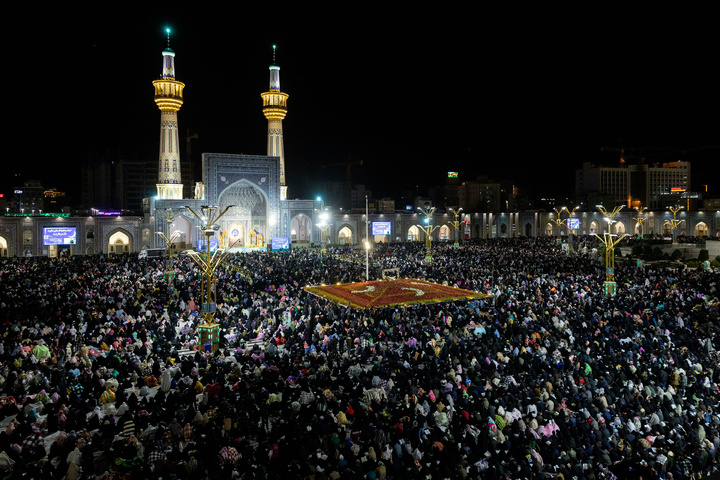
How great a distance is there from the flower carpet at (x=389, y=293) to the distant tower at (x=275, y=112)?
2304cm

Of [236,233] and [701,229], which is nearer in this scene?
[236,233]

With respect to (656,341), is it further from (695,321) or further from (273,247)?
(273,247)

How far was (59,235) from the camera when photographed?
34156mm

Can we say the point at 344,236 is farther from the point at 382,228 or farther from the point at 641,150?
the point at 641,150

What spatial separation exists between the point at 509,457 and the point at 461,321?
6.05 m

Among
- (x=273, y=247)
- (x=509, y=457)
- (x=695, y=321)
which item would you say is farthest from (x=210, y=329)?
(x=273, y=247)

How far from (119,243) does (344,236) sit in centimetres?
1869

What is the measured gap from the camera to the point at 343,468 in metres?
6.15

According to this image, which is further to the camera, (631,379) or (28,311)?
(28,311)

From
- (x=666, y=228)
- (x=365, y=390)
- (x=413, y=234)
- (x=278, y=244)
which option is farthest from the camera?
(x=666, y=228)

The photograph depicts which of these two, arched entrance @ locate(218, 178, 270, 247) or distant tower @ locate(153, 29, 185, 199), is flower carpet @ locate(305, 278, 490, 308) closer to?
distant tower @ locate(153, 29, 185, 199)

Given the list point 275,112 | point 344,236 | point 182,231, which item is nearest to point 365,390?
point 182,231

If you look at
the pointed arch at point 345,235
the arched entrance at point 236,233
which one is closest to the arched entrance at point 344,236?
the pointed arch at point 345,235

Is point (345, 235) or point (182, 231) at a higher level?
point (182, 231)
